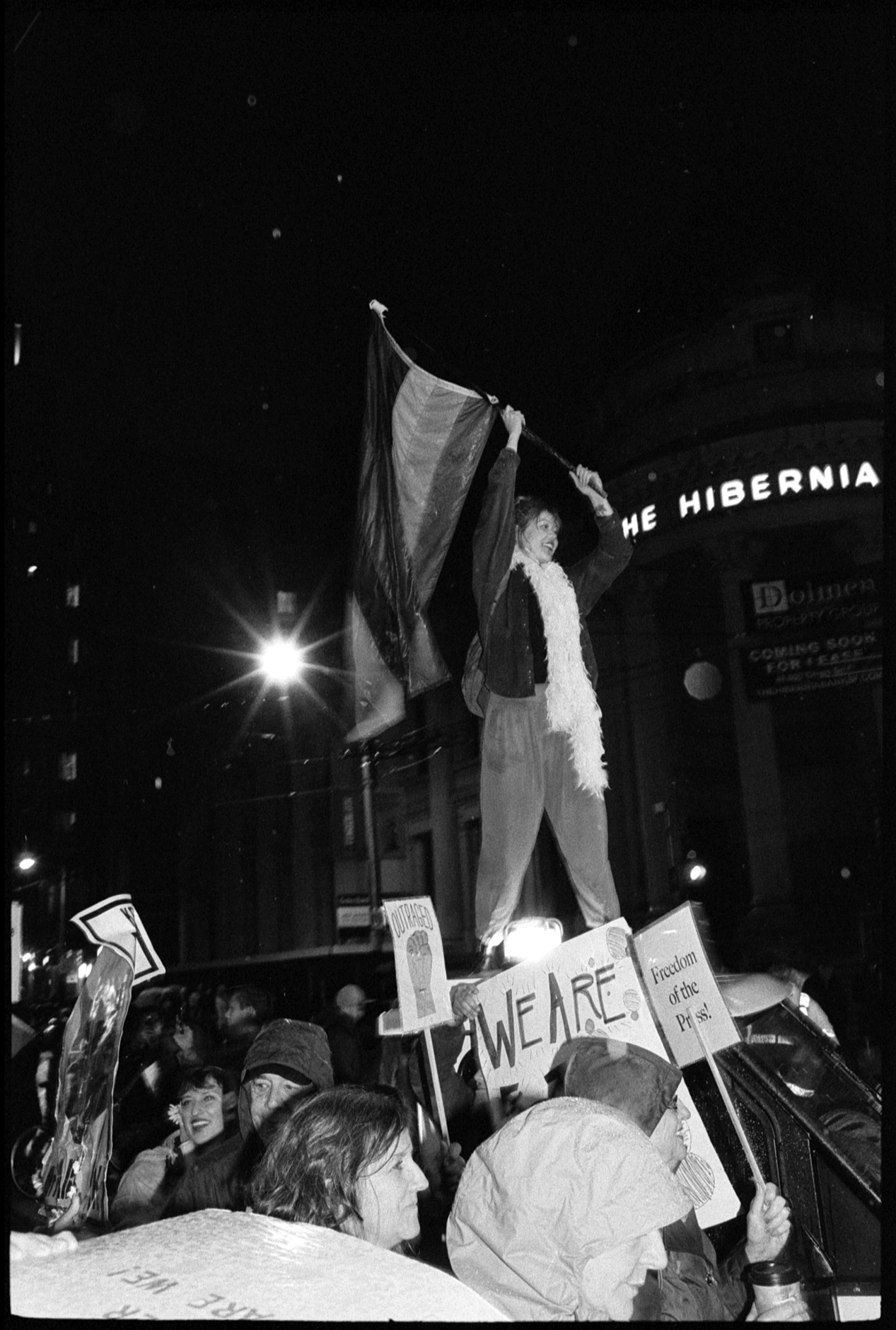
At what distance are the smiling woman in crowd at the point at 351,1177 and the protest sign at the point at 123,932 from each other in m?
1.24

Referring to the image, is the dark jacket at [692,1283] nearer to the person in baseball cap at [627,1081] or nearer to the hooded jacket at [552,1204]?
the person in baseball cap at [627,1081]

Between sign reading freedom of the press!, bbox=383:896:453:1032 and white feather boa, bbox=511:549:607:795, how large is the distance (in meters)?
0.69

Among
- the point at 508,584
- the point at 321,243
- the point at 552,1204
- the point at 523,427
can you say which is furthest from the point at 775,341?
the point at 552,1204

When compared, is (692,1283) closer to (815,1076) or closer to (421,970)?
(815,1076)

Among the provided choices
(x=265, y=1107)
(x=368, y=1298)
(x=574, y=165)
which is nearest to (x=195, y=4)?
(x=574, y=165)

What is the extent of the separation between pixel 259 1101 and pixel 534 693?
1.59m

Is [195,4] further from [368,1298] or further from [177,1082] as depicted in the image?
[368,1298]

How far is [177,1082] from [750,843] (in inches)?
78.5

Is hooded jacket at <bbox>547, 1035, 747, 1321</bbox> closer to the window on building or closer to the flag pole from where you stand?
the flag pole

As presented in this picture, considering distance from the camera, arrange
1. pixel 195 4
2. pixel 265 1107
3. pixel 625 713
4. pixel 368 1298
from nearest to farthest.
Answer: pixel 368 1298 → pixel 265 1107 → pixel 625 713 → pixel 195 4

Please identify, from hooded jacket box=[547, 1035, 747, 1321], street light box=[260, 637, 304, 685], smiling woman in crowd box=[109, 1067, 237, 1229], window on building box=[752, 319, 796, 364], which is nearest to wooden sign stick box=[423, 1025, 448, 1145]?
hooded jacket box=[547, 1035, 747, 1321]

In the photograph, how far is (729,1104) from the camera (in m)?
3.56

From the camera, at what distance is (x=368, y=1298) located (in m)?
1.66

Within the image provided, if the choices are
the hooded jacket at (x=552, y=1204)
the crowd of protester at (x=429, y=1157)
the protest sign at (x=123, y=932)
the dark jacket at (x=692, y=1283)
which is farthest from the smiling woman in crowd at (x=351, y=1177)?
the protest sign at (x=123, y=932)
